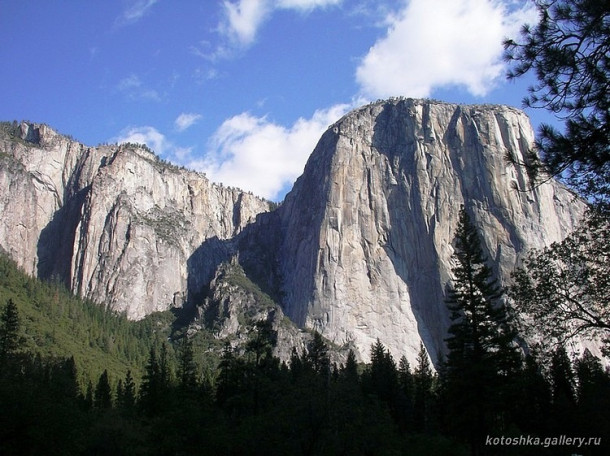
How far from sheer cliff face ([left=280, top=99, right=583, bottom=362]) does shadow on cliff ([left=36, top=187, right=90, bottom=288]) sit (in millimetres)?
72722

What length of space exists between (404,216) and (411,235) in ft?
20.9

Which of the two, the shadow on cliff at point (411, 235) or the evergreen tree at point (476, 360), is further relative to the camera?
the shadow on cliff at point (411, 235)

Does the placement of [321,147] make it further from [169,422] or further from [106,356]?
[169,422]

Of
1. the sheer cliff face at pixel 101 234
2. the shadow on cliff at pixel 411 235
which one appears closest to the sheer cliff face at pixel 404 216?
the shadow on cliff at pixel 411 235

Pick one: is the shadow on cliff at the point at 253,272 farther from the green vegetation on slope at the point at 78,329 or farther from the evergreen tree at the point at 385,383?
the evergreen tree at the point at 385,383

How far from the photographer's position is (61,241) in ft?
617

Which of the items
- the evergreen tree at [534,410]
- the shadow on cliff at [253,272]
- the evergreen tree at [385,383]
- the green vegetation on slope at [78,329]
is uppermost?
the shadow on cliff at [253,272]

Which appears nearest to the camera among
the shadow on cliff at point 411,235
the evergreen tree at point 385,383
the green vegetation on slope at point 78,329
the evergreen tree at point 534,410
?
the evergreen tree at point 534,410

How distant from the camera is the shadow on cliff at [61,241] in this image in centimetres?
17838

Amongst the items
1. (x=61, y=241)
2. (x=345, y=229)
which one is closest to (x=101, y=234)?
(x=61, y=241)

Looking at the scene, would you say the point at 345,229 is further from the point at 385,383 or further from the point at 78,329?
the point at 385,383

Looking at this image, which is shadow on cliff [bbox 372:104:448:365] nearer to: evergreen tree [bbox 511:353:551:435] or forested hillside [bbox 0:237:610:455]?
evergreen tree [bbox 511:353:551:435]

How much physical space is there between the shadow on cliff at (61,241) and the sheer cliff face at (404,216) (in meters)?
Result: 72.7

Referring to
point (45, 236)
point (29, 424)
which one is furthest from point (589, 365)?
point (45, 236)
